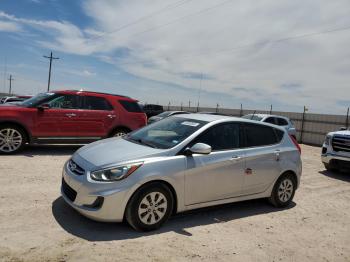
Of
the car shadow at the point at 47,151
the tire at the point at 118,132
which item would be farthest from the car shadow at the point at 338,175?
the car shadow at the point at 47,151

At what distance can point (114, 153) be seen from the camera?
4848 millimetres

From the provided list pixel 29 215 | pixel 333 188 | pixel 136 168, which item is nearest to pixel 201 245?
pixel 136 168

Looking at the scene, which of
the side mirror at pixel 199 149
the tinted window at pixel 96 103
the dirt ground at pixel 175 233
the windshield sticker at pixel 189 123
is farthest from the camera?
the tinted window at pixel 96 103

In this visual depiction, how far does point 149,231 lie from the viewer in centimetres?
464

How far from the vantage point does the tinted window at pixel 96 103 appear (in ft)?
33.1

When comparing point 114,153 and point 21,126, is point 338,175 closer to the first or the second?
point 114,153

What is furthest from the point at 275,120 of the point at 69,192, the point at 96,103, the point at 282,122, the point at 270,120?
the point at 69,192

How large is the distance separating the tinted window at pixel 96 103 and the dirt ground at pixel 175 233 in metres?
3.48

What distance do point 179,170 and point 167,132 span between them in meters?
0.93

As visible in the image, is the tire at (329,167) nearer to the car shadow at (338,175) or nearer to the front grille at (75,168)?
the car shadow at (338,175)

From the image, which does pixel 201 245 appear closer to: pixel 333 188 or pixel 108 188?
pixel 108 188

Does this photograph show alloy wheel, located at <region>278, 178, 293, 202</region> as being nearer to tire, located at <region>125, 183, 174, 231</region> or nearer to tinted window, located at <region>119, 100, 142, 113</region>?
tire, located at <region>125, 183, 174, 231</region>

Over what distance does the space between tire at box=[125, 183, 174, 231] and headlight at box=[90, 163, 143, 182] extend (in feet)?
0.92

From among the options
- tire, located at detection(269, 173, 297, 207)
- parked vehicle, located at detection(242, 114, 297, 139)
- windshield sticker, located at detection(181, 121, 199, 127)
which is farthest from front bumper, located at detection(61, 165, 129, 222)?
parked vehicle, located at detection(242, 114, 297, 139)
